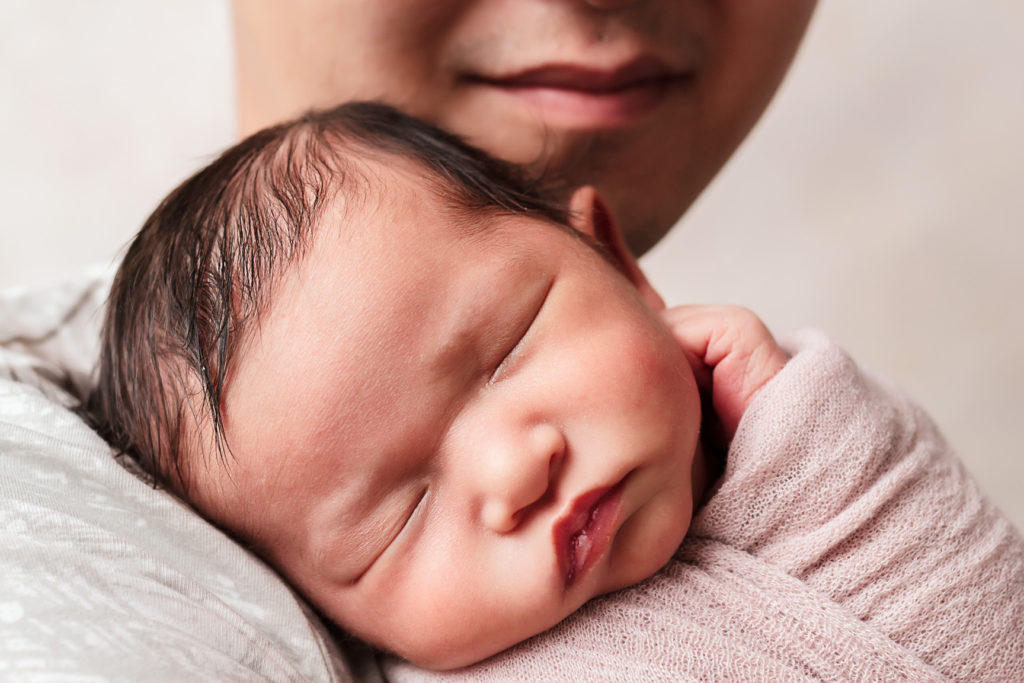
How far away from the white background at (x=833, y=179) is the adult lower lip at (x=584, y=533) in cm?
164

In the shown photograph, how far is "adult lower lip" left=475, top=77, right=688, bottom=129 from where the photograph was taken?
113cm

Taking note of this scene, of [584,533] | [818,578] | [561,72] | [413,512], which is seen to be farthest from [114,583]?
[561,72]

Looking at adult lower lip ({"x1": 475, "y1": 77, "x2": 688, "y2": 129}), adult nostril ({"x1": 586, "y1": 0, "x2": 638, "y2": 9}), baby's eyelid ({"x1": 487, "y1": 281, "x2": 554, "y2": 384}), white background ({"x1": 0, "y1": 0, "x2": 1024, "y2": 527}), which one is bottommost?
white background ({"x1": 0, "y1": 0, "x2": 1024, "y2": 527})

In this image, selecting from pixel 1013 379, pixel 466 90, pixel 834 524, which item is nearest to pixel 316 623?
pixel 834 524

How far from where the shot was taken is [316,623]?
75 cm

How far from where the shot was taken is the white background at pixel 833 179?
6.69 feet

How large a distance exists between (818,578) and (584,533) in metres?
0.19

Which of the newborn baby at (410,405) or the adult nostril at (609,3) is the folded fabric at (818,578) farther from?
the adult nostril at (609,3)

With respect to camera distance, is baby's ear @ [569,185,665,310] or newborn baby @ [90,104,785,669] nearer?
newborn baby @ [90,104,785,669]

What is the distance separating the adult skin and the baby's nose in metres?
0.51

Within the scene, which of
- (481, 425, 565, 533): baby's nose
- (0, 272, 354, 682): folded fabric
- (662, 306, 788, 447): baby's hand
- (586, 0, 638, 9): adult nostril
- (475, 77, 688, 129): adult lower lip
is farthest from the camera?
(475, 77, 688, 129): adult lower lip

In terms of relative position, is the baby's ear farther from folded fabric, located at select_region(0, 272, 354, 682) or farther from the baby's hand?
folded fabric, located at select_region(0, 272, 354, 682)

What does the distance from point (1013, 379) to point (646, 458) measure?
1.77 meters

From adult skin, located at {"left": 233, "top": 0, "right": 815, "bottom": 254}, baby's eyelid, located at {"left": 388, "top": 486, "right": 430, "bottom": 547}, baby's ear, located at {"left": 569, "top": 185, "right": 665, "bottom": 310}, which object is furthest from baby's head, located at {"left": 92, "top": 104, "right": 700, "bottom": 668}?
adult skin, located at {"left": 233, "top": 0, "right": 815, "bottom": 254}
